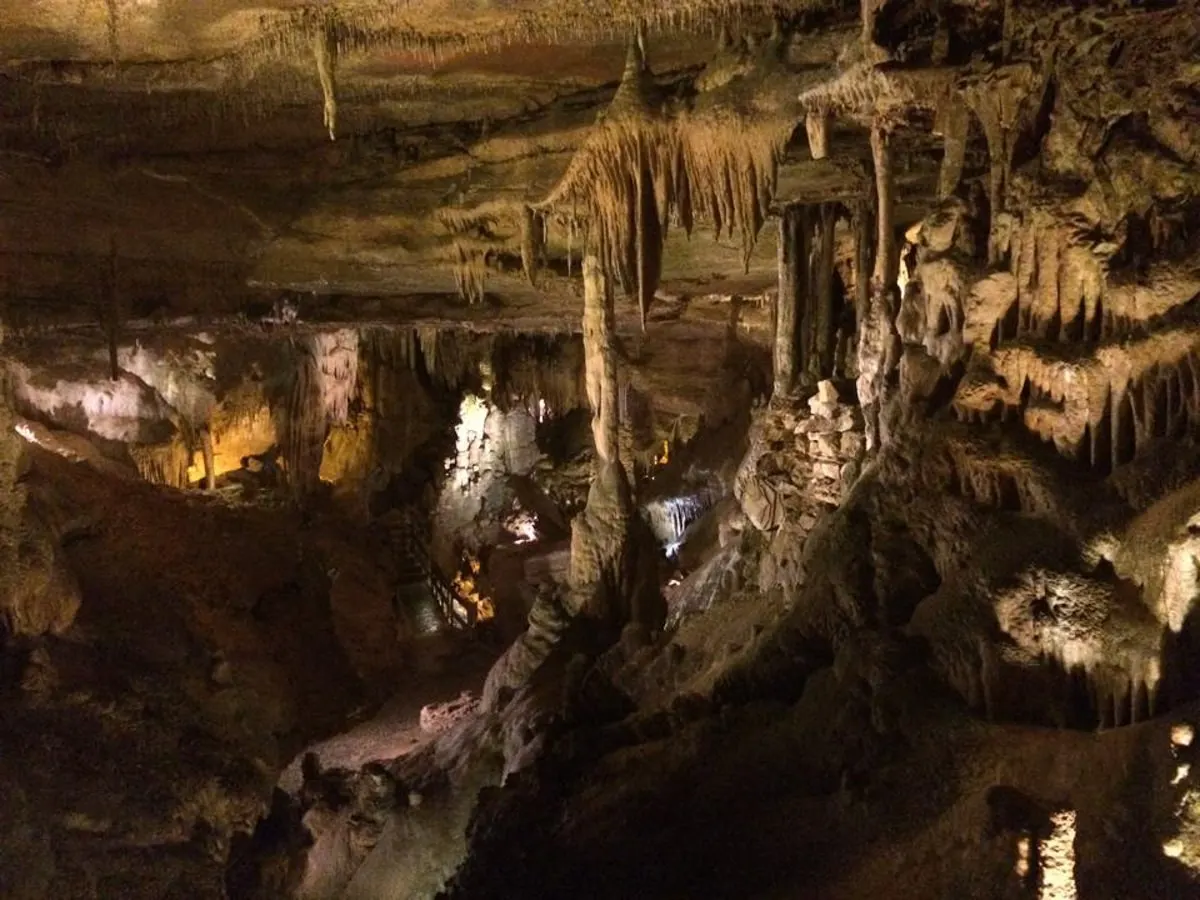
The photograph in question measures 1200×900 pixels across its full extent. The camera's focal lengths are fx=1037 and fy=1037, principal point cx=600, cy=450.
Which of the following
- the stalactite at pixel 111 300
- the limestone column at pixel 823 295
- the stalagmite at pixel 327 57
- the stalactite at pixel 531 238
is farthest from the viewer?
the stalactite at pixel 111 300

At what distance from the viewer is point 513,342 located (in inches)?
698

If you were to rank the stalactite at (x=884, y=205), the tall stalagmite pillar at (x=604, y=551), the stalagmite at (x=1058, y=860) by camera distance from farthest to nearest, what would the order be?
the tall stalagmite pillar at (x=604, y=551)
the stalactite at (x=884, y=205)
the stalagmite at (x=1058, y=860)

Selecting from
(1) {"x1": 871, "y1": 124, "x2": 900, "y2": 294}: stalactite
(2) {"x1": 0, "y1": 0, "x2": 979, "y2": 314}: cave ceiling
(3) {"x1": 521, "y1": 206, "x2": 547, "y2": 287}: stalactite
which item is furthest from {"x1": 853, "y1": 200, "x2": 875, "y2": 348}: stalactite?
(3) {"x1": 521, "y1": 206, "x2": 547, "y2": 287}: stalactite

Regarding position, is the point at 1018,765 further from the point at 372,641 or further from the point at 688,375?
the point at 688,375

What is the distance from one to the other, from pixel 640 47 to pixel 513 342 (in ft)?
35.1

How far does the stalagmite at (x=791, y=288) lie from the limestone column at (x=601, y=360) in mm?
1655

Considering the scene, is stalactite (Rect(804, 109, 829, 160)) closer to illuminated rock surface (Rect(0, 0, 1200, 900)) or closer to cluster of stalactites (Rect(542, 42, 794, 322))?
illuminated rock surface (Rect(0, 0, 1200, 900))

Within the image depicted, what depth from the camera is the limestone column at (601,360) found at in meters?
9.59

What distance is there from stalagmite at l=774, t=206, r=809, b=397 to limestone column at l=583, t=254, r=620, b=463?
1655mm

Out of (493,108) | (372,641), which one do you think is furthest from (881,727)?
(372,641)

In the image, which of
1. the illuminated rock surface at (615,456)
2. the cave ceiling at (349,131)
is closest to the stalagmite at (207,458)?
the illuminated rock surface at (615,456)

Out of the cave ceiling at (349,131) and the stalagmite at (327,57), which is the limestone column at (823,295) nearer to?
the cave ceiling at (349,131)

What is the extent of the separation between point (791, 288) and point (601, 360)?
81.7 inches

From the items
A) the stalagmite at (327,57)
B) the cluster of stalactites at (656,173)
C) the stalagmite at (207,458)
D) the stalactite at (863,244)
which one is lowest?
the stalagmite at (207,458)
